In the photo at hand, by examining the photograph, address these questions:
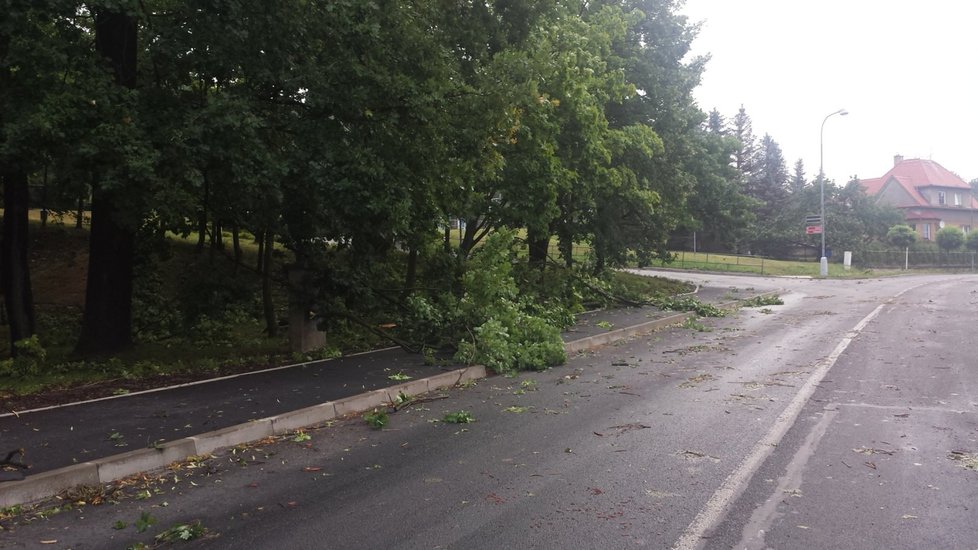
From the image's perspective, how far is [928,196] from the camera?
248 ft

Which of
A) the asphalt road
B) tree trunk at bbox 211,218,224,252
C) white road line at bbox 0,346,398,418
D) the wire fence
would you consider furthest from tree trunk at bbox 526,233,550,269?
the wire fence

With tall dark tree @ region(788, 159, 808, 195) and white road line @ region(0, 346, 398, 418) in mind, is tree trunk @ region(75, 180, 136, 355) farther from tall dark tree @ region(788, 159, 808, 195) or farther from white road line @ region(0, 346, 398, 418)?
tall dark tree @ region(788, 159, 808, 195)

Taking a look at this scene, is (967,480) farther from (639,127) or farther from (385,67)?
(639,127)

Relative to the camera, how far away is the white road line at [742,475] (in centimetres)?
446

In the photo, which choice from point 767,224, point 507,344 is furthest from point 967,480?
point 767,224

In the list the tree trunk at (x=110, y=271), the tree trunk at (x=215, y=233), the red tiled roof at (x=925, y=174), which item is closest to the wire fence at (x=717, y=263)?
the tree trunk at (x=215, y=233)

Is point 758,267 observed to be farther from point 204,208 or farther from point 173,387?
point 173,387

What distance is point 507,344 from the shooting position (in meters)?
11.4

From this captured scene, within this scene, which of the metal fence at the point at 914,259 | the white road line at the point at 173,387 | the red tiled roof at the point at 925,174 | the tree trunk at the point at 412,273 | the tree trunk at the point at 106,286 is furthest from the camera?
the red tiled roof at the point at 925,174

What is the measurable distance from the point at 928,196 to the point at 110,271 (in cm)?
8516

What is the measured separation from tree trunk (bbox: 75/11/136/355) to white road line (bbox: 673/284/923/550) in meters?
9.54

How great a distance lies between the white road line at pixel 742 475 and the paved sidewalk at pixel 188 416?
4520mm

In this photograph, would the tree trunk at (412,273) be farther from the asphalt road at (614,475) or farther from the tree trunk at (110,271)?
the asphalt road at (614,475)

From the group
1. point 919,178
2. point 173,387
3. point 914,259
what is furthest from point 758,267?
point 173,387
